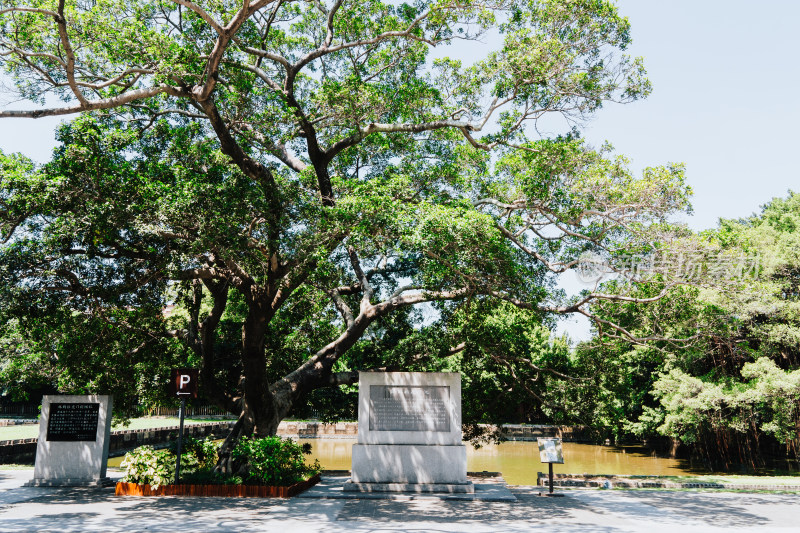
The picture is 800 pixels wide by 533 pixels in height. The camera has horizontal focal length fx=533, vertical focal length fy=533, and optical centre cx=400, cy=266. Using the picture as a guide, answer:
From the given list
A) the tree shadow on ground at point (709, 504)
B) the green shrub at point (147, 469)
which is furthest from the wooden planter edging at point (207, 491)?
the tree shadow on ground at point (709, 504)

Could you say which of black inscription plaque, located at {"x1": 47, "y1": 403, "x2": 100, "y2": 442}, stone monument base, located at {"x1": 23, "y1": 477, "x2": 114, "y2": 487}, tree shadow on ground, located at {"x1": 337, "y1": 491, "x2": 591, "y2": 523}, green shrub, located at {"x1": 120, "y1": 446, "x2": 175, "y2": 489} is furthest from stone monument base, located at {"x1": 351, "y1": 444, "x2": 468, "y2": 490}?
black inscription plaque, located at {"x1": 47, "y1": 403, "x2": 100, "y2": 442}

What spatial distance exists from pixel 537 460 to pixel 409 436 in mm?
12298

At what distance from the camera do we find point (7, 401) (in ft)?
106

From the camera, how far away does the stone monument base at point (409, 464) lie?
32.2 feet

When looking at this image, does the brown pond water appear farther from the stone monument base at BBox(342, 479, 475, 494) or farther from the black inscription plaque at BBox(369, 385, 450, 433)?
the black inscription plaque at BBox(369, 385, 450, 433)

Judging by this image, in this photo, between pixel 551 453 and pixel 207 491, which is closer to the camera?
pixel 207 491

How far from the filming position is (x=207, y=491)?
29.4 feet

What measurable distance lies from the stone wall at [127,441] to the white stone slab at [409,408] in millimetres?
9007

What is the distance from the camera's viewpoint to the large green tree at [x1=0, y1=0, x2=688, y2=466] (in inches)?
325

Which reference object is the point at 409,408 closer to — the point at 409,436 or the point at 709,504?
the point at 409,436

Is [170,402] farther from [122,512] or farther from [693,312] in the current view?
[693,312]

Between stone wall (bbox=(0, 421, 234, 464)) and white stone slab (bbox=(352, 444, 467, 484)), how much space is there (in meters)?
8.93

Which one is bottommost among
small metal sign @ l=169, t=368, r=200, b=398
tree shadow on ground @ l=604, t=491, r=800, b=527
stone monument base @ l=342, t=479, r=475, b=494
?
tree shadow on ground @ l=604, t=491, r=800, b=527

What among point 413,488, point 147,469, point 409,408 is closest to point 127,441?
point 147,469
